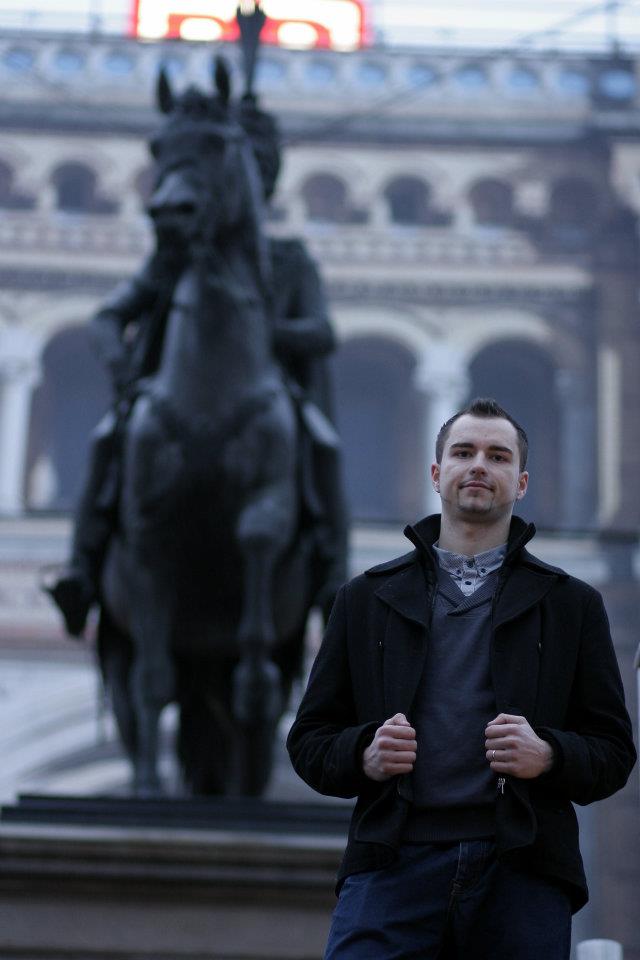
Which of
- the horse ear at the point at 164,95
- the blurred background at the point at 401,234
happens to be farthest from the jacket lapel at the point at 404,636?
the blurred background at the point at 401,234

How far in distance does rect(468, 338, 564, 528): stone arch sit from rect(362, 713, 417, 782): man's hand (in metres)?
14.8

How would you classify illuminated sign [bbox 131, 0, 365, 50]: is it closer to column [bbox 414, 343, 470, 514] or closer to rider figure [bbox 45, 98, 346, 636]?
column [bbox 414, 343, 470, 514]

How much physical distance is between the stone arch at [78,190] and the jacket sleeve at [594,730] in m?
16.2

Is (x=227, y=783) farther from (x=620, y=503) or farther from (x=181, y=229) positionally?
(x=620, y=503)

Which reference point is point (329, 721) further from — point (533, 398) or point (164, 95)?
point (533, 398)

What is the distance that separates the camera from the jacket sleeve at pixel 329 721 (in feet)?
5.38

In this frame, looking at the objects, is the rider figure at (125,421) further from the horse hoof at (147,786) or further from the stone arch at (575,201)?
the stone arch at (575,201)

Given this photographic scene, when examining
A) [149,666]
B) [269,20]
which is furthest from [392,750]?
[269,20]

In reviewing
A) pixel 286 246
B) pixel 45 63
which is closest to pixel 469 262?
pixel 45 63

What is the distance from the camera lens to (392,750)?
1.58 meters

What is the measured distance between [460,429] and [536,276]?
15.7 metres

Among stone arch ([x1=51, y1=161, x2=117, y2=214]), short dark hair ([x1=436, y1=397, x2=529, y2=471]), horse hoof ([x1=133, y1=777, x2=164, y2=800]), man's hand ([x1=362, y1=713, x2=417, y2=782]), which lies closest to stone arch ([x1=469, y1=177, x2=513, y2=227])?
stone arch ([x1=51, y1=161, x2=117, y2=214])

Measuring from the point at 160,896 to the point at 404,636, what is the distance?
2053mm

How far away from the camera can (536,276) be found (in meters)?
17.1
